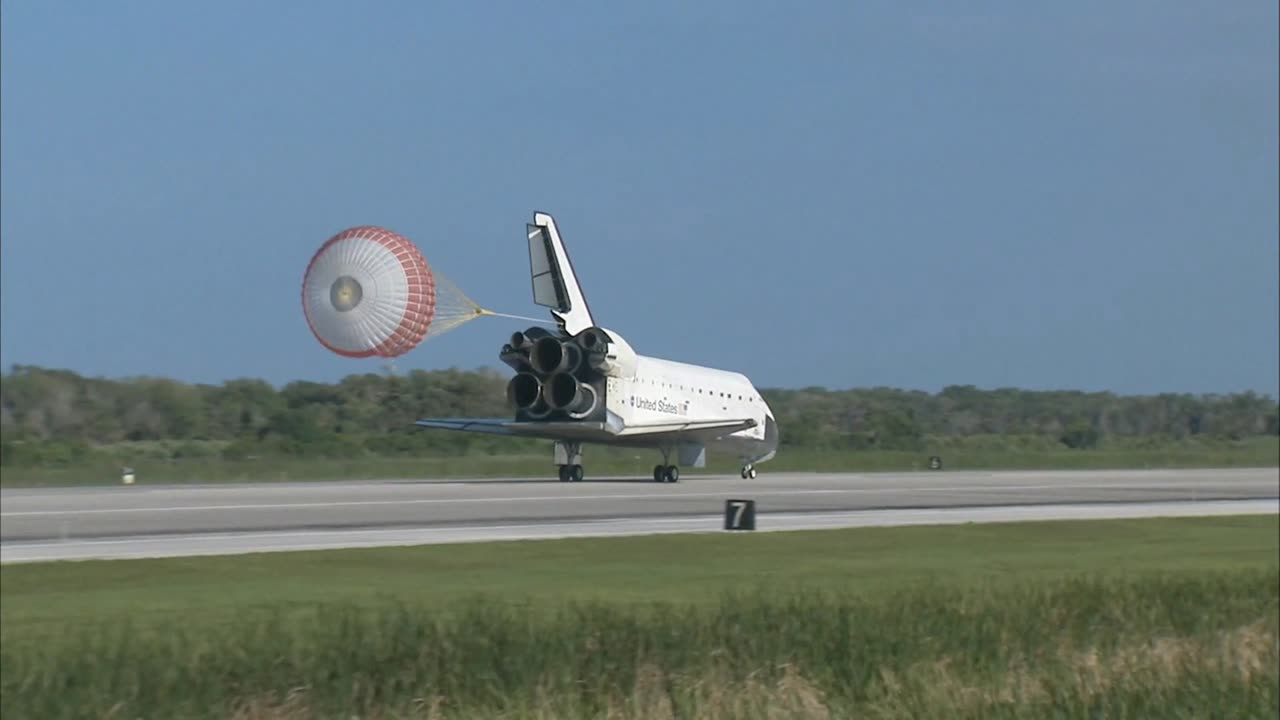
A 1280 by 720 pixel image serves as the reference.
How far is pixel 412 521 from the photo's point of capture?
88.7ft

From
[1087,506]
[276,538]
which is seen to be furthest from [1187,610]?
[1087,506]

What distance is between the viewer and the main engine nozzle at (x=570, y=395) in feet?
116

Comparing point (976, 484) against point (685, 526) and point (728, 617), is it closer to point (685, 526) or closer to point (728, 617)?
point (685, 526)

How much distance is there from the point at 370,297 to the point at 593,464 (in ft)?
113

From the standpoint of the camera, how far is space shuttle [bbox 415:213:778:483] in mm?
35094

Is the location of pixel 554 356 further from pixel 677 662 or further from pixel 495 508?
pixel 677 662

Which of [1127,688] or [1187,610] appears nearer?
[1127,688]

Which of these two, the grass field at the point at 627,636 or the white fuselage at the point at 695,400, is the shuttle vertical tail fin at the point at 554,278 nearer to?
the white fuselage at the point at 695,400

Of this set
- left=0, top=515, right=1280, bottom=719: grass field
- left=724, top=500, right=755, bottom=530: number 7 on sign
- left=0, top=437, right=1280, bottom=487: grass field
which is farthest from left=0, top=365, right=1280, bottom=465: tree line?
left=0, top=515, right=1280, bottom=719: grass field

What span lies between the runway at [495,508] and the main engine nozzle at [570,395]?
1.85m

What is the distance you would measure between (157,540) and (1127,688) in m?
15.2

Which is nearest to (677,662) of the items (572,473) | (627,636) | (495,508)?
(627,636)

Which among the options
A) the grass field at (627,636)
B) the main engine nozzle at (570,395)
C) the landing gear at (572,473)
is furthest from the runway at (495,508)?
the grass field at (627,636)

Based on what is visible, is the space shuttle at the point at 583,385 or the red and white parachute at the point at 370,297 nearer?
the red and white parachute at the point at 370,297
